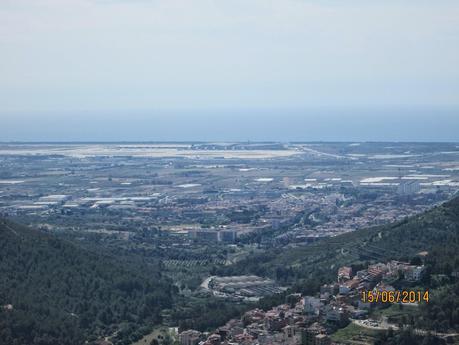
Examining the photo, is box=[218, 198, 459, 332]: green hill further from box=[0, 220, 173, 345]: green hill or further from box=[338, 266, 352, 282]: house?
box=[0, 220, 173, 345]: green hill

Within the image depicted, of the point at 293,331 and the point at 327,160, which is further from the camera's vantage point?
the point at 327,160

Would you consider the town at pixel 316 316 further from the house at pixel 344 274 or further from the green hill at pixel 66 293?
the green hill at pixel 66 293

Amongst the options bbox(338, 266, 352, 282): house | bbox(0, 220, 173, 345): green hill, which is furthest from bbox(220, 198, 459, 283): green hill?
bbox(0, 220, 173, 345): green hill

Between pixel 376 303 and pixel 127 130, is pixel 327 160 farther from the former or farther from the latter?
pixel 127 130

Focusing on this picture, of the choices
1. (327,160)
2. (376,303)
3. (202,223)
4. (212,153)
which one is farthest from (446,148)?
(376,303)

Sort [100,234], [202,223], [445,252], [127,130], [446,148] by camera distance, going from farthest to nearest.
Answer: [127,130]
[446,148]
[202,223]
[100,234]
[445,252]
